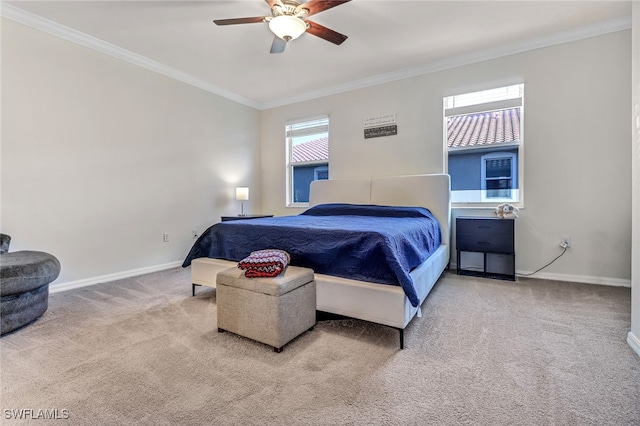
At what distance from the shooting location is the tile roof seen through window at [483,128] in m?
3.38

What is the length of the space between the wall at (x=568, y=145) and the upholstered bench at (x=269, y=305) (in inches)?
104

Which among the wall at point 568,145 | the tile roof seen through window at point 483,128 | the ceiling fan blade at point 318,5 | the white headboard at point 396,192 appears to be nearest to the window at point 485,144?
the tile roof seen through window at point 483,128

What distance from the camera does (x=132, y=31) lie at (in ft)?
9.55

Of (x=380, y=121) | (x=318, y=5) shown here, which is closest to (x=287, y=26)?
(x=318, y=5)

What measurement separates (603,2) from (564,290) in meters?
2.65

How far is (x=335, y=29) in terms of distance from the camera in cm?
291

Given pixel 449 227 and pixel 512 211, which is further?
pixel 449 227

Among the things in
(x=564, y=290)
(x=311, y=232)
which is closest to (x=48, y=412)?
(x=311, y=232)

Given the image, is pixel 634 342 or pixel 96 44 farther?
pixel 96 44

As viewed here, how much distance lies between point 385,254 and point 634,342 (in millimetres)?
1542

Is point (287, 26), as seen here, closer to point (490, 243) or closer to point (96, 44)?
point (96, 44)

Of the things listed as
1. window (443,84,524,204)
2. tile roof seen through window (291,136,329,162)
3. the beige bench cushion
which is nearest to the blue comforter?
the beige bench cushion

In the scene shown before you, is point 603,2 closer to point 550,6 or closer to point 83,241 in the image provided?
point 550,6

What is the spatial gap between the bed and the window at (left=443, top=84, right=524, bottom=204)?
39 cm
